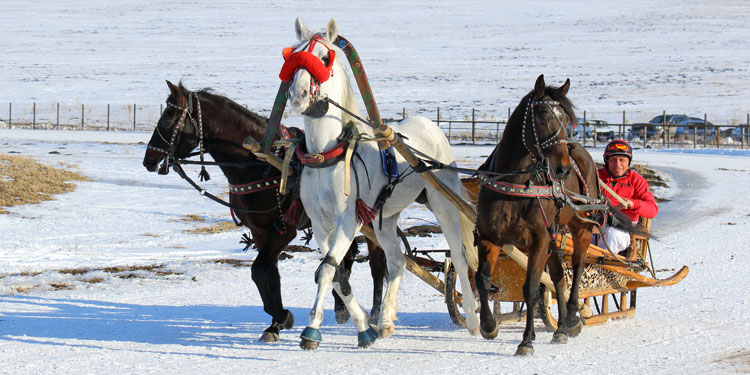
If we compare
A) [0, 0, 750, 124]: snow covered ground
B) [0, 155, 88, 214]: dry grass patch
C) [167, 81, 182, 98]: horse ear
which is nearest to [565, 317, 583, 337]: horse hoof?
[167, 81, 182, 98]: horse ear

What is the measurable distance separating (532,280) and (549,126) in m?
1.14

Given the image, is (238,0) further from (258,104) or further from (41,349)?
(41,349)

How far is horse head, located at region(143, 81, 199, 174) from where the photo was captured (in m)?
8.27

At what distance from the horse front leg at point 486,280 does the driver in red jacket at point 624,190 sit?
161 centimetres

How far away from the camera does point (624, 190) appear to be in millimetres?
8945

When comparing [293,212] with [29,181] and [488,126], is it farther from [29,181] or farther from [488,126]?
[488,126]

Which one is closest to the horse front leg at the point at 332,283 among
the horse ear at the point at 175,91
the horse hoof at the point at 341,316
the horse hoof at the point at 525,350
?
the horse hoof at the point at 525,350

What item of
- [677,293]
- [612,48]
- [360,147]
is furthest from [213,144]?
[612,48]

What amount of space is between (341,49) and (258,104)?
43820 millimetres

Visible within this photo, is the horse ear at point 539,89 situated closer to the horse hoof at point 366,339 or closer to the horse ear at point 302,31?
the horse ear at point 302,31

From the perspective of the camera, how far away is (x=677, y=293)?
10.3 meters

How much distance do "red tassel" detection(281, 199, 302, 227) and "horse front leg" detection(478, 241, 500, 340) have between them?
56.0 inches

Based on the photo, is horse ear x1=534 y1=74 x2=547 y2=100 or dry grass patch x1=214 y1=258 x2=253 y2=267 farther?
dry grass patch x1=214 y1=258 x2=253 y2=267

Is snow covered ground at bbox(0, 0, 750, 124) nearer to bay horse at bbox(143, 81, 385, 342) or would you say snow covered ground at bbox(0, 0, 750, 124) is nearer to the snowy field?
the snowy field
